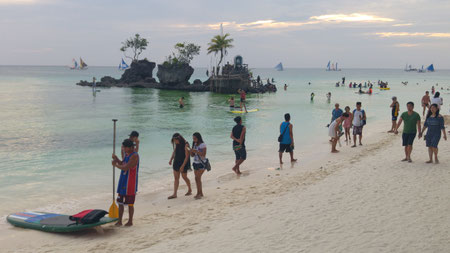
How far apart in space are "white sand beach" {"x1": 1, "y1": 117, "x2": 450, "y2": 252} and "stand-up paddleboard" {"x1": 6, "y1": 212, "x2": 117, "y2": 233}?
0.46 ft

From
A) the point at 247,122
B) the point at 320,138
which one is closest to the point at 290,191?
the point at 320,138

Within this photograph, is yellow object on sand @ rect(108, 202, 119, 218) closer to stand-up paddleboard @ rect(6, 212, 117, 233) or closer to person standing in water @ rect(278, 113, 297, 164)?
stand-up paddleboard @ rect(6, 212, 117, 233)

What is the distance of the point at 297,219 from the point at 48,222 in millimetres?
4693

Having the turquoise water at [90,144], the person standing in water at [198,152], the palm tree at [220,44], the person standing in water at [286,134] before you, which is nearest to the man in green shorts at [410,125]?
the person standing in water at [286,134]

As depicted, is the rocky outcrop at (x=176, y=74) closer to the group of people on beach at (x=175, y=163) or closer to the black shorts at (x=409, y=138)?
the group of people on beach at (x=175, y=163)

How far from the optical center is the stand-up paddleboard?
23.0ft

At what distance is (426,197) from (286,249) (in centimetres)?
379

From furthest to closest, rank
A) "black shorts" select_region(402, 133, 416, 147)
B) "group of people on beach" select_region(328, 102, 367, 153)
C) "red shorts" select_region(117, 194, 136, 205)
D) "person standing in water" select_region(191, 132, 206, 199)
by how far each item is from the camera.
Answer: "group of people on beach" select_region(328, 102, 367, 153) < "black shorts" select_region(402, 133, 416, 147) < "person standing in water" select_region(191, 132, 206, 199) < "red shorts" select_region(117, 194, 136, 205)

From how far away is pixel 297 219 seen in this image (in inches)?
271

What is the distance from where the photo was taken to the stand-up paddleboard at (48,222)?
6996mm

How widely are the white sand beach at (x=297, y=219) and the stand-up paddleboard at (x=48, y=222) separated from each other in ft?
0.46

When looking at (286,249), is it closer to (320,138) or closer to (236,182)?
(236,182)

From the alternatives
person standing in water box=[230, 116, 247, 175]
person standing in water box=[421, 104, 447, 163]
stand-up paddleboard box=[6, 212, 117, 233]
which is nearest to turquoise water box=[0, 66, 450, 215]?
stand-up paddleboard box=[6, 212, 117, 233]

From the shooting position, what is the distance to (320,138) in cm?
2045
